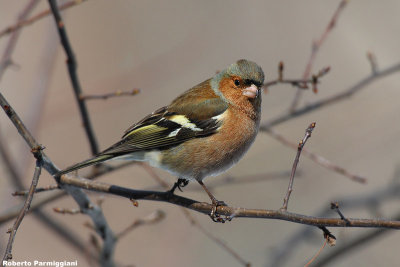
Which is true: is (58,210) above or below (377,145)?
below

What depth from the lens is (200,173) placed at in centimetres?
420

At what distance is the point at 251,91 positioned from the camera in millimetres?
4465

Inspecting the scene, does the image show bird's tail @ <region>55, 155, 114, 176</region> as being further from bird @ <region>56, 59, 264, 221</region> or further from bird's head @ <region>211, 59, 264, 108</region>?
bird's head @ <region>211, 59, 264, 108</region>

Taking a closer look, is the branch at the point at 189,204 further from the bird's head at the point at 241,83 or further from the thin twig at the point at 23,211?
the bird's head at the point at 241,83

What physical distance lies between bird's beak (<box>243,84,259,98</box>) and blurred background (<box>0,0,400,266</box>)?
1543 millimetres

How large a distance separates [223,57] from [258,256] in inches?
130

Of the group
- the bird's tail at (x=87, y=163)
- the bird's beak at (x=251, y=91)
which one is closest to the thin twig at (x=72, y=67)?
the bird's tail at (x=87, y=163)

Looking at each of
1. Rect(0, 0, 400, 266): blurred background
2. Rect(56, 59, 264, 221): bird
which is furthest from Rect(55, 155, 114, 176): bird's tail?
Rect(0, 0, 400, 266): blurred background

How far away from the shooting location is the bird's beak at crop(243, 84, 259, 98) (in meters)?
4.44

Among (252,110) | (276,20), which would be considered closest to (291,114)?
(252,110)

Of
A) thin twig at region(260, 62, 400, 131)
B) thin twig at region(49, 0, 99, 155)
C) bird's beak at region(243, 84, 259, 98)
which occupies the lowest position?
thin twig at region(260, 62, 400, 131)

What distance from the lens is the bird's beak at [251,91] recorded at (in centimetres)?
444

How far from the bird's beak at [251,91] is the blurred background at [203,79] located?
1543 mm

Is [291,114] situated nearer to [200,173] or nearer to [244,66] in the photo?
[244,66]
